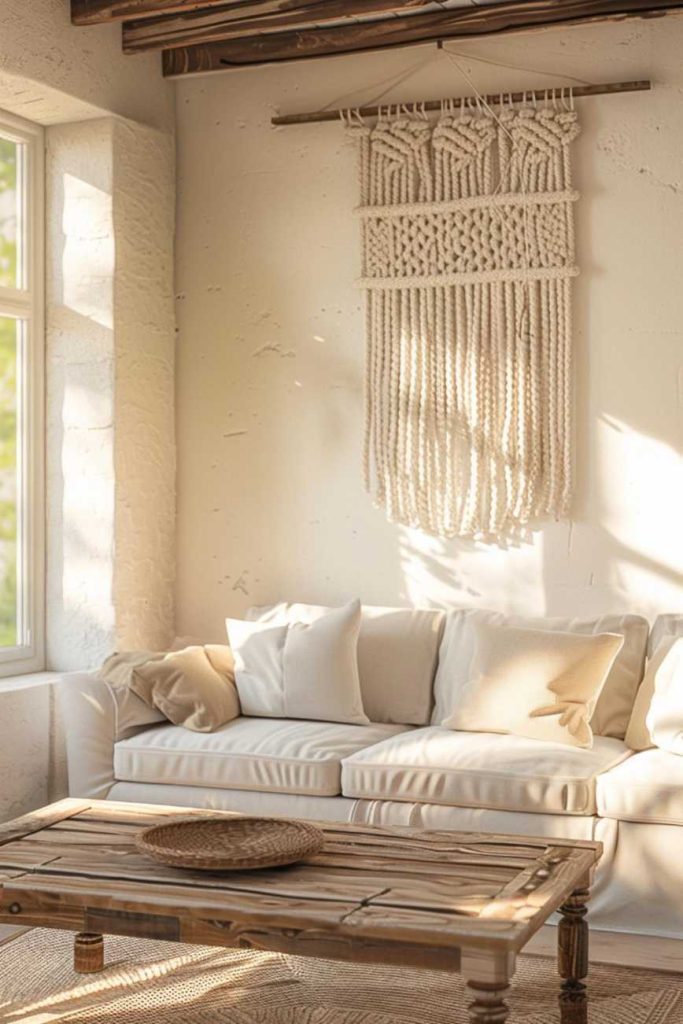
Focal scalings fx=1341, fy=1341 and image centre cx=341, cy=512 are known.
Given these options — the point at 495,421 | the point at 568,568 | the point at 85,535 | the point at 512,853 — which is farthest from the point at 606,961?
the point at 85,535

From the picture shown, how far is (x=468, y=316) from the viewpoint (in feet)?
16.1

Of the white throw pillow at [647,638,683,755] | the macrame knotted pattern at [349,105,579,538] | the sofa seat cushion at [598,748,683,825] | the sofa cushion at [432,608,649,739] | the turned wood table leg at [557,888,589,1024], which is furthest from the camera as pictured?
the macrame knotted pattern at [349,105,579,538]

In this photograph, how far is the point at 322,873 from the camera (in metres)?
2.88

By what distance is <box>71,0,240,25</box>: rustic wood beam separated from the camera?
452cm

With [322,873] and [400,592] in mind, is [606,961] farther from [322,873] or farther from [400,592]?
[400,592]

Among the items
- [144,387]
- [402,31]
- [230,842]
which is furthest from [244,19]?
[230,842]

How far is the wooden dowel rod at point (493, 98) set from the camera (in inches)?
185

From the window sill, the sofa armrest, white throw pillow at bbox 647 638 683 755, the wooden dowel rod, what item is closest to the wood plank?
the sofa armrest

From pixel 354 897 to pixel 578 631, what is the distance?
6.69ft

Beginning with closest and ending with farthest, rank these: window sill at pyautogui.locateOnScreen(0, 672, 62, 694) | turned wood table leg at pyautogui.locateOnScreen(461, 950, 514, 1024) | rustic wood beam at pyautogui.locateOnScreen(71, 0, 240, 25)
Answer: turned wood table leg at pyautogui.locateOnScreen(461, 950, 514, 1024), rustic wood beam at pyautogui.locateOnScreen(71, 0, 240, 25), window sill at pyautogui.locateOnScreen(0, 672, 62, 694)

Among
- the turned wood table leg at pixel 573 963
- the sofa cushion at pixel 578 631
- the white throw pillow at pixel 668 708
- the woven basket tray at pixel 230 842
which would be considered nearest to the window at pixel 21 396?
the sofa cushion at pixel 578 631

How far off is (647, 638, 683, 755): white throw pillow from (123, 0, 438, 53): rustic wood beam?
7.55ft

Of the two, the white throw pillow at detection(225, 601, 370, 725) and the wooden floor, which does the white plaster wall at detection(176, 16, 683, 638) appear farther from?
the wooden floor

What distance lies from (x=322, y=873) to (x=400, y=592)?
7.46 ft
